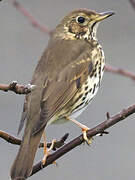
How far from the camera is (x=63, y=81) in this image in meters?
4.16

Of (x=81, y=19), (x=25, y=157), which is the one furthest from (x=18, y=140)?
(x=81, y=19)

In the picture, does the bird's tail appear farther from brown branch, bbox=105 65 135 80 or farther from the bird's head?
the bird's head

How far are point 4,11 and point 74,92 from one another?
2.86m

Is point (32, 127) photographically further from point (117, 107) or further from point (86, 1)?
point (86, 1)

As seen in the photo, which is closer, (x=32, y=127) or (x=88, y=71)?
(x=32, y=127)

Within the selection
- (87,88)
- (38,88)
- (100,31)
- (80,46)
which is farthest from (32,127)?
(100,31)

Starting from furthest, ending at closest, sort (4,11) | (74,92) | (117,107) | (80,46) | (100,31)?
(4,11), (100,31), (117,107), (80,46), (74,92)

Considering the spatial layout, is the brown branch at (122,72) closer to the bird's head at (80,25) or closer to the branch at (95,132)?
the bird's head at (80,25)

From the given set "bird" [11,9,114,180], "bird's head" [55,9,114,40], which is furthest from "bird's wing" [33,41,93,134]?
"bird's head" [55,9,114,40]

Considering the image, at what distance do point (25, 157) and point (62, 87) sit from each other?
2.10 feet

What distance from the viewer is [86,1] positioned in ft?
21.7

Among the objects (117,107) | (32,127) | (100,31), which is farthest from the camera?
(100,31)

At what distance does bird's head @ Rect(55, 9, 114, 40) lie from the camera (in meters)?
4.54

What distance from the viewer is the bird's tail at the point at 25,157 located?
351 centimetres
